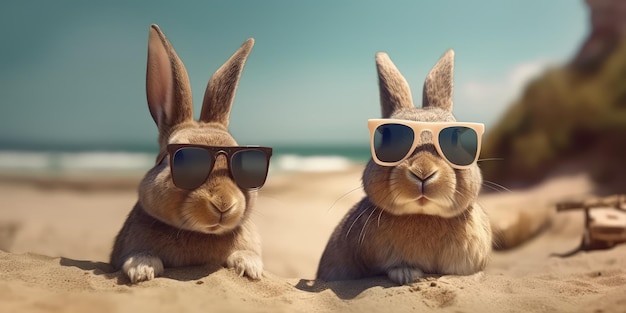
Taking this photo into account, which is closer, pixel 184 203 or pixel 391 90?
pixel 184 203

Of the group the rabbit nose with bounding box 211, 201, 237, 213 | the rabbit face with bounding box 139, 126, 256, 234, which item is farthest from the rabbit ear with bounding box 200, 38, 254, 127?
the rabbit nose with bounding box 211, 201, 237, 213

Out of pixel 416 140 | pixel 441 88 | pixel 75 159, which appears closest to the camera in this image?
pixel 416 140

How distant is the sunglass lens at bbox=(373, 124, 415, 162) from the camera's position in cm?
273

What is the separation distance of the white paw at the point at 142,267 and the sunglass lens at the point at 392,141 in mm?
1261

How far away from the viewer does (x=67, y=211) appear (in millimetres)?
6699

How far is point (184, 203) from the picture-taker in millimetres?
2645

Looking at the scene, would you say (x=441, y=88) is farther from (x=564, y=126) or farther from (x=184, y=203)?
(x=564, y=126)

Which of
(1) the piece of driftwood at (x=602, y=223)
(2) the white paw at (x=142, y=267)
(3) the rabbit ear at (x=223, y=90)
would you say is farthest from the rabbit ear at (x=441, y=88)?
(1) the piece of driftwood at (x=602, y=223)

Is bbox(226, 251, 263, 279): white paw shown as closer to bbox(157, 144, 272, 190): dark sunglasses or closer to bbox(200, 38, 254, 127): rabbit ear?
bbox(157, 144, 272, 190): dark sunglasses

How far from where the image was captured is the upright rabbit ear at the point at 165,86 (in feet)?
9.41

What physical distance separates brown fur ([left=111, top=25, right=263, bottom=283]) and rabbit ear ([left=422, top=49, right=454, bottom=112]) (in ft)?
3.51

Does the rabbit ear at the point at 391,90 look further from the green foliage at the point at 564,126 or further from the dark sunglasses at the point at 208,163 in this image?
the green foliage at the point at 564,126

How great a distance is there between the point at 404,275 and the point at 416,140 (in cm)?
71

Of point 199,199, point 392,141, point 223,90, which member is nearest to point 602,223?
point 392,141
